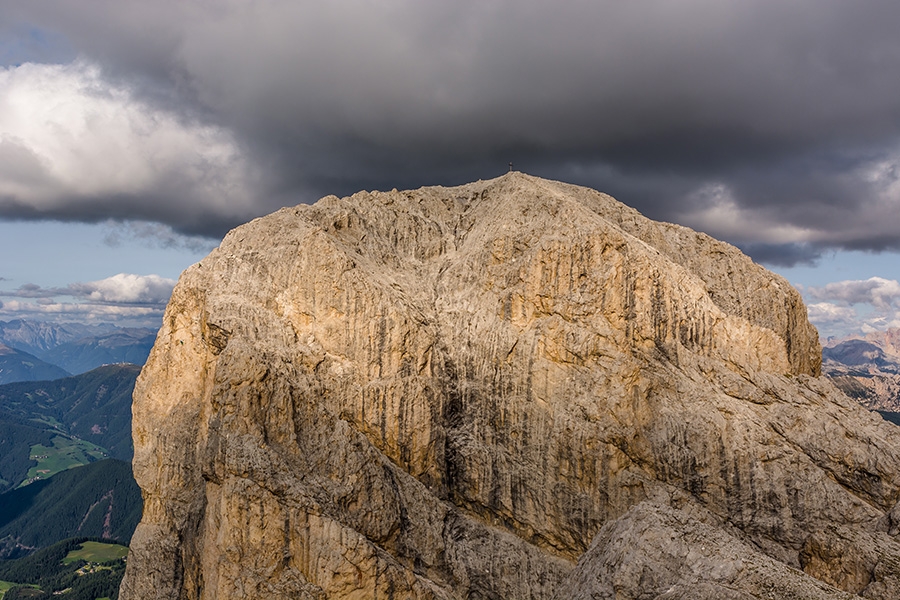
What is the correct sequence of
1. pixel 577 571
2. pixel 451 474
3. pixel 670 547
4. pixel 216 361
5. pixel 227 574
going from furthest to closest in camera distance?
pixel 451 474 → pixel 216 361 → pixel 227 574 → pixel 577 571 → pixel 670 547

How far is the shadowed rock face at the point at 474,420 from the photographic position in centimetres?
4647

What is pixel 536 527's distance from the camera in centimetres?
5250

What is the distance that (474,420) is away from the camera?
5578 cm

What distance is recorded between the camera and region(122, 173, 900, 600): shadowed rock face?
46.5 meters

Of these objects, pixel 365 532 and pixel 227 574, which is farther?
pixel 365 532

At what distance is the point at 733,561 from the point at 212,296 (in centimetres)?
4656

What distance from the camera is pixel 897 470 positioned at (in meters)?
47.6

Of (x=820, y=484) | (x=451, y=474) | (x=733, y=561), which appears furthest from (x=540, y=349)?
(x=733, y=561)

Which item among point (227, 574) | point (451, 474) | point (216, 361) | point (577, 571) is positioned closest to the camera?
point (577, 571)

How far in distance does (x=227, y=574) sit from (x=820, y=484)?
46.7 m

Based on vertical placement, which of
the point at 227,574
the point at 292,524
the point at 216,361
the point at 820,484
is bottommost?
the point at 227,574

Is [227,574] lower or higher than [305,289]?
lower

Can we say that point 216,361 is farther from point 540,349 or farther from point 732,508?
point 732,508

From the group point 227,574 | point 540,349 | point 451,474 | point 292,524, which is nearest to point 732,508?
point 540,349
